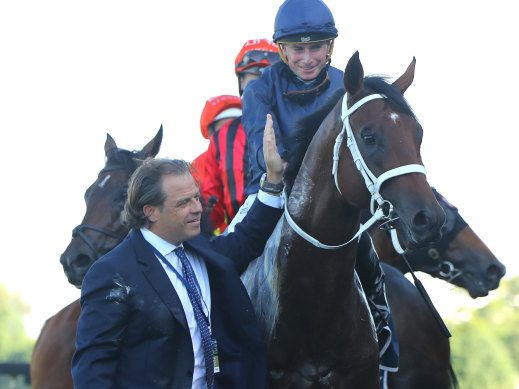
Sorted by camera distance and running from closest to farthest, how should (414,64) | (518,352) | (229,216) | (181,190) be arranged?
(181,190)
(414,64)
(229,216)
(518,352)

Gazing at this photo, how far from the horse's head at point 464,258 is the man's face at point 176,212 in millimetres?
4070

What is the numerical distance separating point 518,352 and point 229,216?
2811 inches

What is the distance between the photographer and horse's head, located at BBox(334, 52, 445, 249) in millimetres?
3615

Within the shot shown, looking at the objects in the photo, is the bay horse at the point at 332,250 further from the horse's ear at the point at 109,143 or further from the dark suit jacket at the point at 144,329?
the horse's ear at the point at 109,143

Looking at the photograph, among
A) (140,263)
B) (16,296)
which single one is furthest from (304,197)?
(16,296)

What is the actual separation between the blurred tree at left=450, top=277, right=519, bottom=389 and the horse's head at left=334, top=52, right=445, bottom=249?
43.0 meters

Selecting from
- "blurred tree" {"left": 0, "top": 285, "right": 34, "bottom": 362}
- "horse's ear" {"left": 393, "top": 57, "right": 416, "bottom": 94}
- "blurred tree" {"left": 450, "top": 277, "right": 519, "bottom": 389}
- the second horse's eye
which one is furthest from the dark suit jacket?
"blurred tree" {"left": 0, "top": 285, "right": 34, "bottom": 362}

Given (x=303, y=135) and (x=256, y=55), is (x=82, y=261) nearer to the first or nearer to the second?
(x=256, y=55)

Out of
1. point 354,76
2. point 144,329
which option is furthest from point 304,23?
Answer: point 144,329

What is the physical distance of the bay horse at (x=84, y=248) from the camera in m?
6.22

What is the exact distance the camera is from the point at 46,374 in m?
6.32

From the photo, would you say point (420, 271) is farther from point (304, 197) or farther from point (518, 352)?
point (518, 352)

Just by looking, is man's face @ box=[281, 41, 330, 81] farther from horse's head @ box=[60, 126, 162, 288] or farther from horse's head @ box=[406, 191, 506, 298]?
horse's head @ box=[406, 191, 506, 298]

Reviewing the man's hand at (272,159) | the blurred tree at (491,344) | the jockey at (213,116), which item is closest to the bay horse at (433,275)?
the jockey at (213,116)
